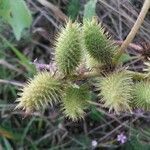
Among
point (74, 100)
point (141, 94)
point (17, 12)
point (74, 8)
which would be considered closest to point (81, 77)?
point (74, 100)

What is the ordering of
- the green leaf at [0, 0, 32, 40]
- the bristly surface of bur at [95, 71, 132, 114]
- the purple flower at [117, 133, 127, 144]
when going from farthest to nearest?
the purple flower at [117, 133, 127, 144]
the green leaf at [0, 0, 32, 40]
the bristly surface of bur at [95, 71, 132, 114]

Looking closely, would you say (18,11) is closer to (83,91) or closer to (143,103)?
(83,91)

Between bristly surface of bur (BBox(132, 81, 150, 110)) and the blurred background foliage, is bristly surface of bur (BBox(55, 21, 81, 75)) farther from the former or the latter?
the blurred background foliage

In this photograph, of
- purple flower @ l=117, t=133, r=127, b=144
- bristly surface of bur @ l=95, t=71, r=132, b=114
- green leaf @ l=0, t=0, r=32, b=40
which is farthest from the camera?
purple flower @ l=117, t=133, r=127, b=144

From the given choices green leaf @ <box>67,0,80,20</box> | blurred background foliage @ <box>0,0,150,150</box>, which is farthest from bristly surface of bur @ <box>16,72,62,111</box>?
green leaf @ <box>67,0,80,20</box>

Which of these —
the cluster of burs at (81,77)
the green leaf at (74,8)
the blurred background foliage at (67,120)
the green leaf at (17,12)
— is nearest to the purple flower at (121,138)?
the blurred background foliage at (67,120)

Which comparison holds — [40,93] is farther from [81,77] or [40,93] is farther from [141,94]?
[141,94]

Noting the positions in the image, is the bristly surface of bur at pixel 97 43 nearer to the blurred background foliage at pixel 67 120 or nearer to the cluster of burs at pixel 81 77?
the cluster of burs at pixel 81 77
